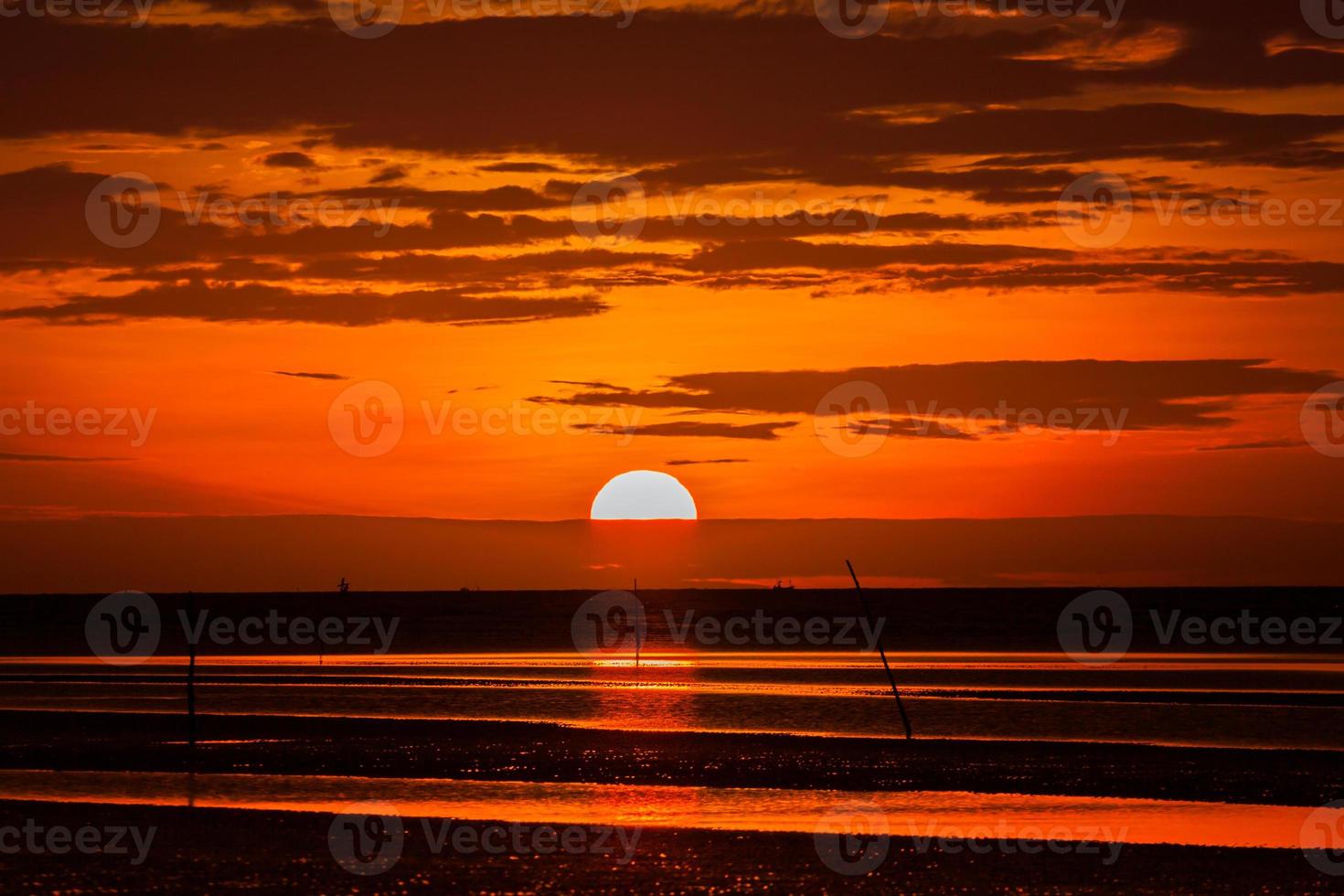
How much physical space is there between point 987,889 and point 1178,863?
4044mm

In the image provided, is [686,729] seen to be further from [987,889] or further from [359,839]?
[987,889]

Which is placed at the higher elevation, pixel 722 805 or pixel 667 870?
pixel 722 805

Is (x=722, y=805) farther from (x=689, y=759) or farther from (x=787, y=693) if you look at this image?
(x=787, y=693)

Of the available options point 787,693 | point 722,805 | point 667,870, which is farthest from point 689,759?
point 787,693

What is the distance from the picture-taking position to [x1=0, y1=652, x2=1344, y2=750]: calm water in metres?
46.1

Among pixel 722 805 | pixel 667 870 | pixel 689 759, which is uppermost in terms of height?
pixel 689 759

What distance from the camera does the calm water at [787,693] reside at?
4612 centimetres

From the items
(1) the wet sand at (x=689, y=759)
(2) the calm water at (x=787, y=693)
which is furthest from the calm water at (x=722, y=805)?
(2) the calm water at (x=787, y=693)

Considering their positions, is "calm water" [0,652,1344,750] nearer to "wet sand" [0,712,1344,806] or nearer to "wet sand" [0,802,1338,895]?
"wet sand" [0,712,1344,806]

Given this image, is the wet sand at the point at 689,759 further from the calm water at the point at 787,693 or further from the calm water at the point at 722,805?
the calm water at the point at 787,693

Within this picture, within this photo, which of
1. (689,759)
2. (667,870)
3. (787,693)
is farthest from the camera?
(787,693)

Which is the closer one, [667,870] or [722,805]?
[667,870]

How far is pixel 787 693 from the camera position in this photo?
196ft

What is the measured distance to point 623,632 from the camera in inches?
5266
